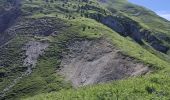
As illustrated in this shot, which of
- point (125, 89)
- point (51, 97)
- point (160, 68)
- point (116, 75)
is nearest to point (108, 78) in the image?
point (116, 75)

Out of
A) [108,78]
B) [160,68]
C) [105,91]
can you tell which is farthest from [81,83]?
[105,91]

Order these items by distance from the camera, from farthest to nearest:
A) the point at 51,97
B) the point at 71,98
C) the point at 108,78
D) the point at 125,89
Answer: the point at 108,78 → the point at 51,97 → the point at 71,98 → the point at 125,89

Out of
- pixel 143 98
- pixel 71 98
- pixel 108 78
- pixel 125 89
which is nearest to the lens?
pixel 143 98

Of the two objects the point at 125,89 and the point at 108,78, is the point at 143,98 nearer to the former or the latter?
the point at 125,89

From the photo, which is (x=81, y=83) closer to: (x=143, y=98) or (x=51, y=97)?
(x=51, y=97)

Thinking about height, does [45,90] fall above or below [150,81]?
below

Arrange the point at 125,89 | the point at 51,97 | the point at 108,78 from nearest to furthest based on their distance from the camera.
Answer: the point at 125,89 → the point at 51,97 → the point at 108,78

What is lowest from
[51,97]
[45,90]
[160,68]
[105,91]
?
[45,90]

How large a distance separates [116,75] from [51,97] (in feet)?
318

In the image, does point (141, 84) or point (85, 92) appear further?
point (85, 92)

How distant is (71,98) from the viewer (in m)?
96.5

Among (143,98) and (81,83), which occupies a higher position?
(143,98)

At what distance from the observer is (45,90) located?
198625 mm

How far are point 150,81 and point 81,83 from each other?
10625 centimetres
